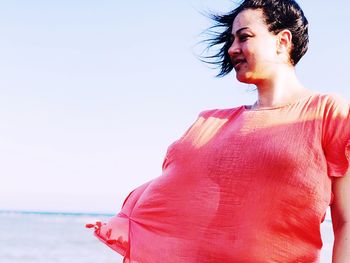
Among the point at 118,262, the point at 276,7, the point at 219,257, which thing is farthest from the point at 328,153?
the point at 118,262

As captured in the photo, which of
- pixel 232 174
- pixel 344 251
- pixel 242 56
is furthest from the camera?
pixel 242 56

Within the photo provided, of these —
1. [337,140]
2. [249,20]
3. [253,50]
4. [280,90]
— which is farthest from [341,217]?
[249,20]

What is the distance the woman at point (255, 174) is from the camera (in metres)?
1.78

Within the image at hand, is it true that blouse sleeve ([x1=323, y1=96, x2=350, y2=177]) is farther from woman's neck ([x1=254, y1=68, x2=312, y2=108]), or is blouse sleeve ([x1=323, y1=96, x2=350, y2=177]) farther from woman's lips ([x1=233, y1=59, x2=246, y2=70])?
woman's lips ([x1=233, y1=59, x2=246, y2=70])

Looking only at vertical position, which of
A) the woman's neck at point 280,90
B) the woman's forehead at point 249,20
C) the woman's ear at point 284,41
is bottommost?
the woman's neck at point 280,90

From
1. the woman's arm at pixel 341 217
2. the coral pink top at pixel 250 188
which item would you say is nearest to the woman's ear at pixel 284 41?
the coral pink top at pixel 250 188

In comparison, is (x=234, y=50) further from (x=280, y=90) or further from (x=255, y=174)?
(x=255, y=174)

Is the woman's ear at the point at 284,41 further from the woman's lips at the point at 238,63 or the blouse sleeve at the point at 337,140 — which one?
the blouse sleeve at the point at 337,140

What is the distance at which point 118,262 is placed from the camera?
9.90 metres

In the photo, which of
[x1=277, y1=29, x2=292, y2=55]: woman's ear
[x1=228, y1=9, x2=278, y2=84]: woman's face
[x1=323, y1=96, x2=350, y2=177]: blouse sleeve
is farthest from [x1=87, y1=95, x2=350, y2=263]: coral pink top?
[x1=277, y1=29, x2=292, y2=55]: woman's ear

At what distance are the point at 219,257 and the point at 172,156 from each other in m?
0.43

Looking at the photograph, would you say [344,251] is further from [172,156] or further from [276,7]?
[276,7]

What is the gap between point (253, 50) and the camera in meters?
2.06

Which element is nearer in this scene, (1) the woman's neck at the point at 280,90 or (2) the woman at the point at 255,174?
(2) the woman at the point at 255,174
